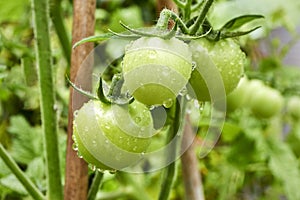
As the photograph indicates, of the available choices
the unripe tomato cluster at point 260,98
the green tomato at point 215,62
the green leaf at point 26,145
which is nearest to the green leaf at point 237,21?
the green tomato at point 215,62

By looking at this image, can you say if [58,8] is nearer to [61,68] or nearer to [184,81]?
[61,68]

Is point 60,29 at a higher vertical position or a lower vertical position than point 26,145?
higher

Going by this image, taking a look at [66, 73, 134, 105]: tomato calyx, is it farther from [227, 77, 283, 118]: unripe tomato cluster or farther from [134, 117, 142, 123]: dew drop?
[227, 77, 283, 118]: unripe tomato cluster

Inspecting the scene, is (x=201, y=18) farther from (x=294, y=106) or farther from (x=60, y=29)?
(x=294, y=106)

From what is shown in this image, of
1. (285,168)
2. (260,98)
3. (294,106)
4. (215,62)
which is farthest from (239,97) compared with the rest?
(215,62)

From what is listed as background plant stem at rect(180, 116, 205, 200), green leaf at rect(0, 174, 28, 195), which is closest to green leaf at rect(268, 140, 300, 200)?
background plant stem at rect(180, 116, 205, 200)

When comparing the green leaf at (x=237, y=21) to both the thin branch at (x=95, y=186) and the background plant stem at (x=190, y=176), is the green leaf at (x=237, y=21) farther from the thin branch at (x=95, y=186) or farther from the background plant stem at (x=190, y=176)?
the background plant stem at (x=190, y=176)

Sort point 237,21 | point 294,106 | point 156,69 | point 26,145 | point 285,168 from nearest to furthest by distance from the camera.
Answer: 1. point 156,69
2. point 237,21
3. point 26,145
4. point 285,168
5. point 294,106
